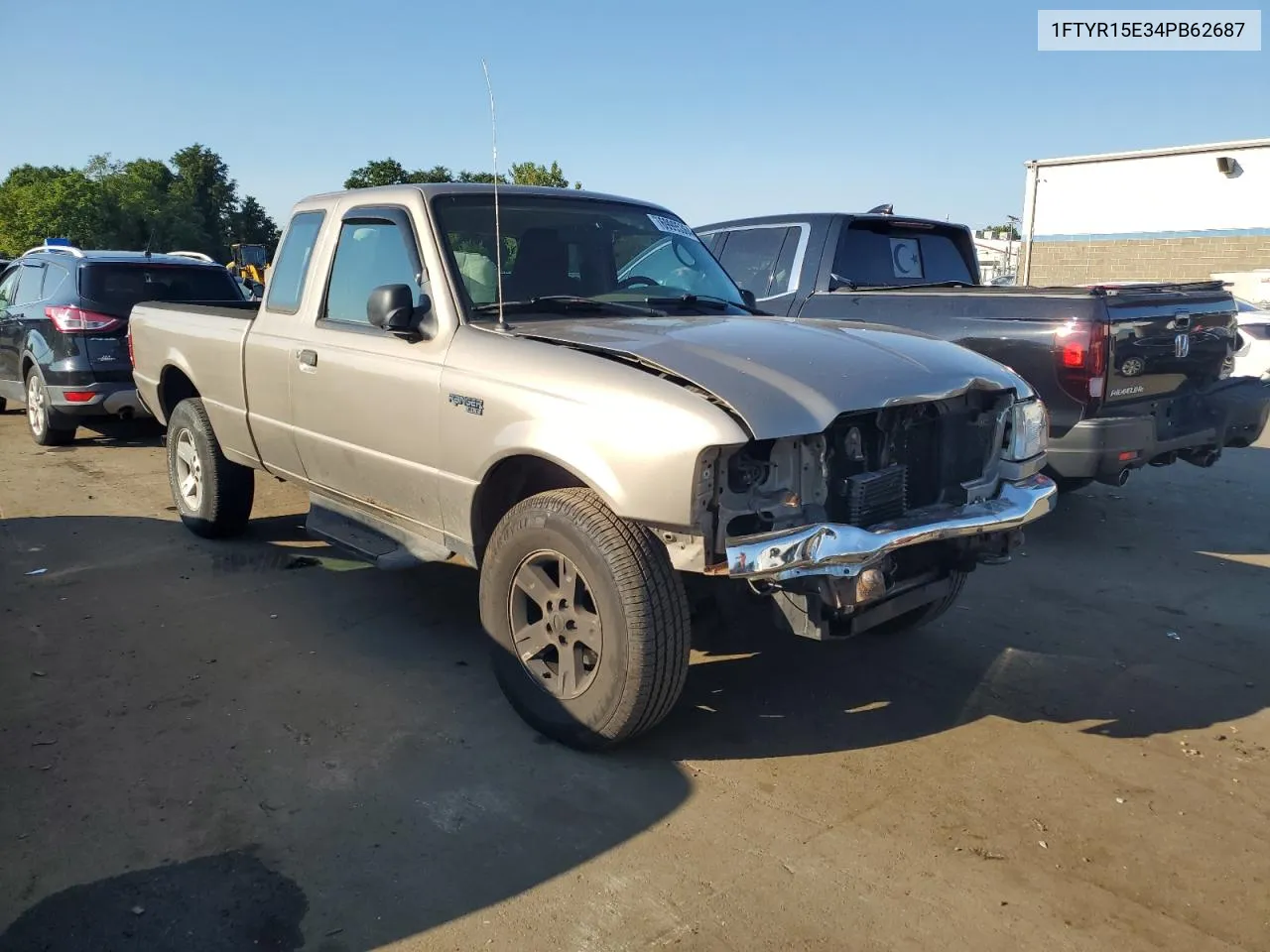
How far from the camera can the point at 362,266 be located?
4605 millimetres

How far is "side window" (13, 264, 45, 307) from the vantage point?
929 centimetres

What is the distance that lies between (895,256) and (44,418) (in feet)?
25.4

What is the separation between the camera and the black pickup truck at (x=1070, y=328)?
541cm

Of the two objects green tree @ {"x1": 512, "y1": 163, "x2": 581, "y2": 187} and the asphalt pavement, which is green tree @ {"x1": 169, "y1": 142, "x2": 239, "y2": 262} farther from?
the asphalt pavement

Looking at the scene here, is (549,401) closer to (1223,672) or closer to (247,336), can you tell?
(247,336)

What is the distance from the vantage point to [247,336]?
521cm

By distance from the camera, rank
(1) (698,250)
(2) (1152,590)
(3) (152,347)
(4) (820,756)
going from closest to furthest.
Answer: (4) (820,756) < (1) (698,250) < (2) (1152,590) < (3) (152,347)

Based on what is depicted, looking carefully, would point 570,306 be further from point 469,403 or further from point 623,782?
point 623,782

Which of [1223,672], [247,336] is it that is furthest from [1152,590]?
[247,336]

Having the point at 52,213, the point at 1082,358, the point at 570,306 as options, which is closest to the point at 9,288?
the point at 570,306

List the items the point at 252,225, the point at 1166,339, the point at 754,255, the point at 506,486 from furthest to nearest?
1. the point at 252,225
2. the point at 754,255
3. the point at 1166,339
4. the point at 506,486

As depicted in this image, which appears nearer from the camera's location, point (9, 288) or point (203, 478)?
point (203, 478)

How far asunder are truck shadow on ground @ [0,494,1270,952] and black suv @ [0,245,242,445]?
3076 millimetres

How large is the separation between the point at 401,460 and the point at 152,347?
3180 millimetres
